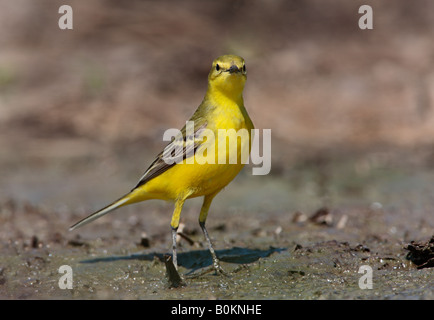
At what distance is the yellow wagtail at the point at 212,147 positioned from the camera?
268 inches

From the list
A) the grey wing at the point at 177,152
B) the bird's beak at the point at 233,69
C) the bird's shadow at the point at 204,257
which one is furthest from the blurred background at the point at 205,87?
the bird's beak at the point at 233,69

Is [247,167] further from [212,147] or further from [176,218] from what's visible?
[212,147]

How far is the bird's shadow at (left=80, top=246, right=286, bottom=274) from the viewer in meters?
7.25

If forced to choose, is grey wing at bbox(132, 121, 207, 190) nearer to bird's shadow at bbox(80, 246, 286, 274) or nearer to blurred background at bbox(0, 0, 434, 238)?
bird's shadow at bbox(80, 246, 286, 274)

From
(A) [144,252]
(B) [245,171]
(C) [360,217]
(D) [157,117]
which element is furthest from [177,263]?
(D) [157,117]

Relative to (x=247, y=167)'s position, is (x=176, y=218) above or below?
below

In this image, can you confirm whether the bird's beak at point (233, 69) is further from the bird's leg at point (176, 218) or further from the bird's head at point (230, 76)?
the bird's leg at point (176, 218)

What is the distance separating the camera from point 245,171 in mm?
12938

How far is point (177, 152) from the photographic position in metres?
7.15

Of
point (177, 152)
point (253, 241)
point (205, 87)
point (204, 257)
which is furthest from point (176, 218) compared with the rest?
point (205, 87)

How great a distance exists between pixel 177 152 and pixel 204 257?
123 cm

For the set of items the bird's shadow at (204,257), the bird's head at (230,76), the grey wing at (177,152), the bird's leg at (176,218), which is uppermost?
the bird's head at (230,76)

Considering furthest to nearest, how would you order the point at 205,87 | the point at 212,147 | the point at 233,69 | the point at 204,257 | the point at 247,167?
the point at 205,87, the point at 247,167, the point at 204,257, the point at 233,69, the point at 212,147

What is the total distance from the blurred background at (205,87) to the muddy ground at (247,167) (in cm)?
4
